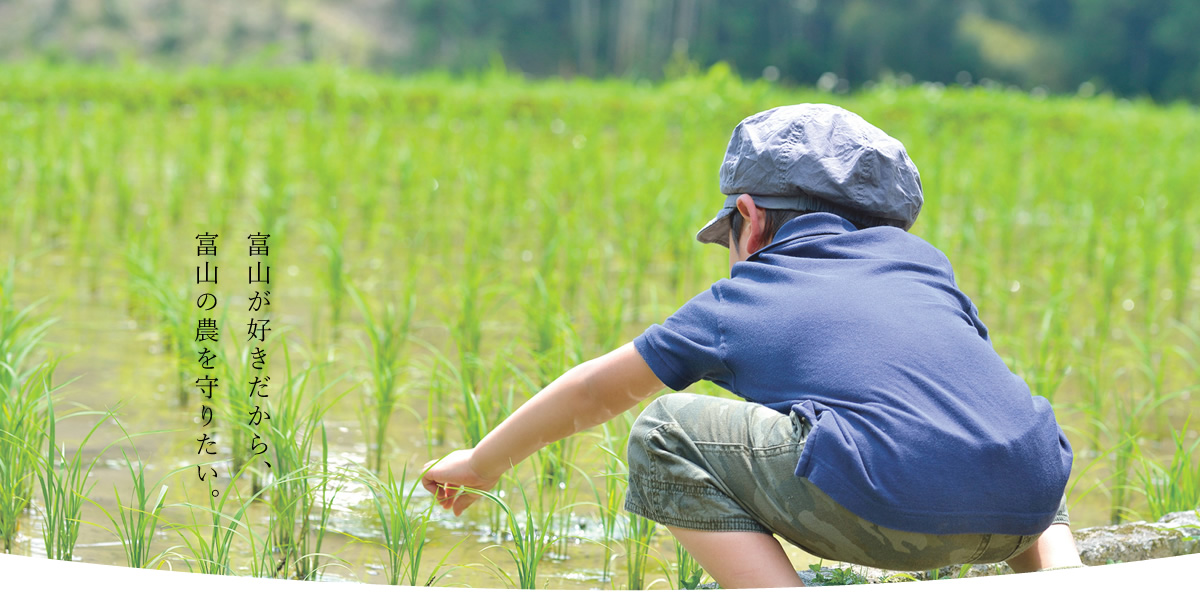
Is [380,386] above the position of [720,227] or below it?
below

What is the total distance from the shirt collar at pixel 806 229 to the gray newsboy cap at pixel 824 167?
26mm

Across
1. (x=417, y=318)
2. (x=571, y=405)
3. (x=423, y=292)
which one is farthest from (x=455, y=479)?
(x=423, y=292)

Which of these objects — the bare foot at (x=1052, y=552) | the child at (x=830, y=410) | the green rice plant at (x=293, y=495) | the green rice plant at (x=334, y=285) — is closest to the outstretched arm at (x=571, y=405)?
the child at (x=830, y=410)

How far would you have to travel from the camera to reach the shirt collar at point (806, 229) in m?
1.39

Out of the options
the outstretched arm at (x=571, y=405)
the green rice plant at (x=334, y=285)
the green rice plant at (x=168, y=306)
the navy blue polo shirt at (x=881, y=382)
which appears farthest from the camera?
the green rice plant at (x=334, y=285)

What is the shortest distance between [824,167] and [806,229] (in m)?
0.08

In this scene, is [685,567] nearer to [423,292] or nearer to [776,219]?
[776,219]

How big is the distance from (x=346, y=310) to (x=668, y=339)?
6.74ft

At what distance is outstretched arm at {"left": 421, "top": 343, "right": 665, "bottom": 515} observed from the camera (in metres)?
1.35

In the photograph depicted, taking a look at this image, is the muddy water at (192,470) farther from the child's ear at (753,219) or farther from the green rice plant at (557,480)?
the child's ear at (753,219)

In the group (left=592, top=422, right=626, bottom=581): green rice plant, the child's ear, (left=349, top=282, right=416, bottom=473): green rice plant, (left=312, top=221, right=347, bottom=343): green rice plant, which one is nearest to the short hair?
the child's ear

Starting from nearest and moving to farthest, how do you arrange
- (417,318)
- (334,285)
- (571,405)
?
(571,405)
(334,285)
(417,318)

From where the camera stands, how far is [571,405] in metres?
1.37

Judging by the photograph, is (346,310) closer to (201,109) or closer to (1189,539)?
(1189,539)
